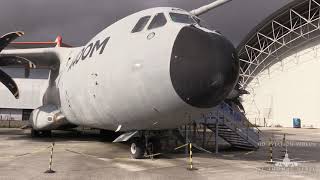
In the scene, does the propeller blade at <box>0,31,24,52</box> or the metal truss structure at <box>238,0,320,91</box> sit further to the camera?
the metal truss structure at <box>238,0,320,91</box>

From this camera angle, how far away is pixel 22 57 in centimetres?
2088

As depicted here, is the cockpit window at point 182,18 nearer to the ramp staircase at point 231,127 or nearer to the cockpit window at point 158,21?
the cockpit window at point 158,21

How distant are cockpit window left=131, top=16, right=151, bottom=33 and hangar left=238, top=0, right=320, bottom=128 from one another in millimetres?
45571

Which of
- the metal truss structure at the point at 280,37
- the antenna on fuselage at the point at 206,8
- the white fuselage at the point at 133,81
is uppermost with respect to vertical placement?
the metal truss structure at the point at 280,37

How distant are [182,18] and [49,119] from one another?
10186 millimetres

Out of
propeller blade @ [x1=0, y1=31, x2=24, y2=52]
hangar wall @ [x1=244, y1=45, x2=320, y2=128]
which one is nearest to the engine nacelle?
propeller blade @ [x1=0, y1=31, x2=24, y2=52]

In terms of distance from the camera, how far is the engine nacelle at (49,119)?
59.9ft

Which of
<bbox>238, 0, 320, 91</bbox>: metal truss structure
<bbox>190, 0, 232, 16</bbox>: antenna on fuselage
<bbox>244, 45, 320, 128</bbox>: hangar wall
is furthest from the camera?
<bbox>238, 0, 320, 91</bbox>: metal truss structure

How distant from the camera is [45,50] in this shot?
20.1 meters

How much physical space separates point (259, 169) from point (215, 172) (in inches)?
68.5

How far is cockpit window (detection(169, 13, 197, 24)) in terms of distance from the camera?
10.8m

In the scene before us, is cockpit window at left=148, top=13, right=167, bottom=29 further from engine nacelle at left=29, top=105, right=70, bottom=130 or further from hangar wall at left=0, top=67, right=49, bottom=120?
hangar wall at left=0, top=67, right=49, bottom=120

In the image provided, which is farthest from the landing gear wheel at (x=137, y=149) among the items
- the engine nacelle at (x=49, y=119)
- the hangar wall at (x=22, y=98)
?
the hangar wall at (x=22, y=98)

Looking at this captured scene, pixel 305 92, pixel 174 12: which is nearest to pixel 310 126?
pixel 305 92
